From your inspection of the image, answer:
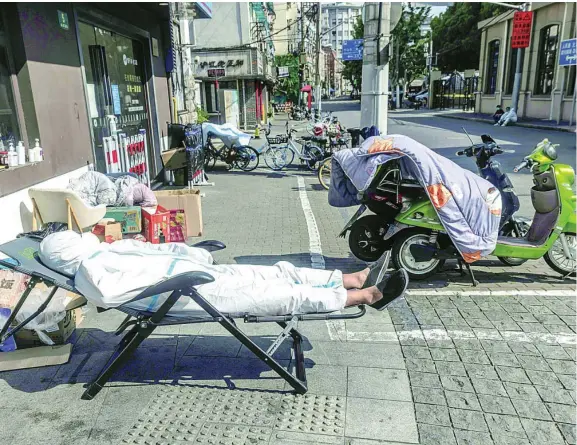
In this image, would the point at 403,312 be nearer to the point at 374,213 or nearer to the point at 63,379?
the point at 374,213

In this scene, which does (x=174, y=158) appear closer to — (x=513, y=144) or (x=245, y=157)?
(x=245, y=157)

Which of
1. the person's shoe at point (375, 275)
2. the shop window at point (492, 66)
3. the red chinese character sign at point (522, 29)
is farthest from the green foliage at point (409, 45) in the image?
the person's shoe at point (375, 275)

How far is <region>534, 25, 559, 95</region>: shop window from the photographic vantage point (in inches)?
993

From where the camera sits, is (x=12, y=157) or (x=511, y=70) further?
(x=511, y=70)

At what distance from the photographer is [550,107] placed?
24.9m

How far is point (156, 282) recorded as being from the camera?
275cm

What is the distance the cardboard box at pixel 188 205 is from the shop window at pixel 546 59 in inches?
1010

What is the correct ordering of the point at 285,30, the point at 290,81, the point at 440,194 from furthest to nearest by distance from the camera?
the point at 285,30 < the point at 290,81 < the point at 440,194

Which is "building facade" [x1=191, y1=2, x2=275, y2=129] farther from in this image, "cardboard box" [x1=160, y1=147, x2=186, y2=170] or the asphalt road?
"cardboard box" [x1=160, y1=147, x2=186, y2=170]

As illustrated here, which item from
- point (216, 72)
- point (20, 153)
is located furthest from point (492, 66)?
point (20, 153)

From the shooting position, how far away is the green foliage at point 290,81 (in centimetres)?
4678

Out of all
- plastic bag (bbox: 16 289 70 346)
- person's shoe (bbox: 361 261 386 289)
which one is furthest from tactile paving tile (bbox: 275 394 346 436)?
plastic bag (bbox: 16 289 70 346)

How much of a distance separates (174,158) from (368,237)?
17.9 feet

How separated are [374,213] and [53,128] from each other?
3918 millimetres
